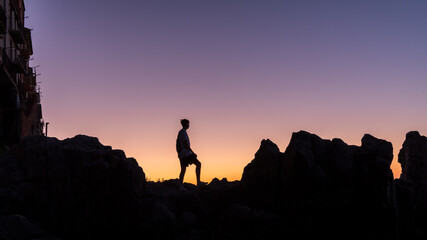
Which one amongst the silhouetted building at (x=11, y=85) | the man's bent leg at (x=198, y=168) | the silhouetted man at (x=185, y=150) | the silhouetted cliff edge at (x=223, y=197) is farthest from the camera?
the silhouetted building at (x=11, y=85)

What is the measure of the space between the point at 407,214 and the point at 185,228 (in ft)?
27.0

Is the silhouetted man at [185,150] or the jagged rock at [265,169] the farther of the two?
the silhouetted man at [185,150]

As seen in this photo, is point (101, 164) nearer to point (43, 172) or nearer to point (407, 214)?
point (43, 172)

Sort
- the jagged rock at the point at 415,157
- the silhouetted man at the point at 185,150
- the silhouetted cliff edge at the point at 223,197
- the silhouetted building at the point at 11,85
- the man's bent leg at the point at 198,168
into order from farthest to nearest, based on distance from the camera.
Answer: the silhouetted building at the point at 11,85
the jagged rock at the point at 415,157
the man's bent leg at the point at 198,168
the silhouetted man at the point at 185,150
the silhouetted cliff edge at the point at 223,197

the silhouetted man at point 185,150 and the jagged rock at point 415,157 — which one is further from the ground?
the jagged rock at point 415,157

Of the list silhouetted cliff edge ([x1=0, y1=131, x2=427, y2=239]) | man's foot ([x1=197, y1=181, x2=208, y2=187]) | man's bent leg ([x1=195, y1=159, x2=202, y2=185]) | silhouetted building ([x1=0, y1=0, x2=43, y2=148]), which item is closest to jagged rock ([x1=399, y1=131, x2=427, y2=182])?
silhouetted cliff edge ([x1=0, y1=131, x2=427, y2=239])

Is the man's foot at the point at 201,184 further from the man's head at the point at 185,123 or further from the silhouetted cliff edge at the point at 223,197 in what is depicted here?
the man's head at the point at 185,123

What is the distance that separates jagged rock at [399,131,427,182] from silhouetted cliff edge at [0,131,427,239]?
12622 mm

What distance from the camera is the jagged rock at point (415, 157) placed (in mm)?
30312

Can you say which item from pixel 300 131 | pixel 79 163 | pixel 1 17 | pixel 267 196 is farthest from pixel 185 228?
pixel 1 17

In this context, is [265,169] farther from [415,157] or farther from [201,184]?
[415,157]

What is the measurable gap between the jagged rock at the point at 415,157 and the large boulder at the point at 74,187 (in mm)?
19409

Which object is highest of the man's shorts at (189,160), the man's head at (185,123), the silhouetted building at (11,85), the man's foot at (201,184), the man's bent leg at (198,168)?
the silhouetted building at (11,85)

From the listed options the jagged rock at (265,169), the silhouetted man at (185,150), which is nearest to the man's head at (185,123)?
the silhouetted man at (185,150)
